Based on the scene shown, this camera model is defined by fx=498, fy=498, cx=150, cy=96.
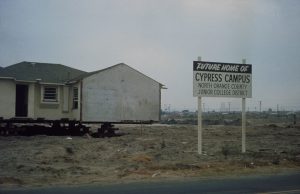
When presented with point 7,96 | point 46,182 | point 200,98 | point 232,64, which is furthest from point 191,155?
point 7,96

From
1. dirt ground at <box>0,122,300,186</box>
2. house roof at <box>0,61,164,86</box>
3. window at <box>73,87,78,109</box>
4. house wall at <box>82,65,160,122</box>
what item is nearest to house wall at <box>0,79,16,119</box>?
house roof at <box>0,61,164,86</box>

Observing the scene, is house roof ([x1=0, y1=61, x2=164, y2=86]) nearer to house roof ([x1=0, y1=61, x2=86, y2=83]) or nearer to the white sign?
house roof ([x1=0, y1=61, x2=86, y2=83])

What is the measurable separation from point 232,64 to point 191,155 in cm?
481

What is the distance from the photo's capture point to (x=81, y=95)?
114 ft

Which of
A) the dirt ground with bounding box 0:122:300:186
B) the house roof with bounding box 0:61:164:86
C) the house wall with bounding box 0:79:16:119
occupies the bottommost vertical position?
the dirt ground with bounding box 0:122:300:186

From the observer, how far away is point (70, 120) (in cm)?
3556

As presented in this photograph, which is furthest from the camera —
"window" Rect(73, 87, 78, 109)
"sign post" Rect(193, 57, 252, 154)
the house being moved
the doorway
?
"window" Rect(73, 87, 78, 109)

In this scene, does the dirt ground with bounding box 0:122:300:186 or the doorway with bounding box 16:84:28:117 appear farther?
the doorway with bounding box 16:84:28:117

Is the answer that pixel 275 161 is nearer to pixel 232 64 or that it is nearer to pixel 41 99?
pixel 232 64

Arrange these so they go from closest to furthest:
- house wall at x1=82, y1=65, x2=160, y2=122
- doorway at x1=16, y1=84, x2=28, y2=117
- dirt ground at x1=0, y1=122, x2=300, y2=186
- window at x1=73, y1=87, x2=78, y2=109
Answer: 1. dirt ground at x1=0, y1=122, x2=300, y2=186
2. house wall at x1=82, y1=65, x2=160, y2=122
3. doorway at x1=16, y1=84, x2=28, y2=117
4. window at x1=73, y1=87, x2=78, y2=109

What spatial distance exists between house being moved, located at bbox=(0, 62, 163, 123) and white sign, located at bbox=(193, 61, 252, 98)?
13.7m

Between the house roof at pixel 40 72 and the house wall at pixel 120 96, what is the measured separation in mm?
2854

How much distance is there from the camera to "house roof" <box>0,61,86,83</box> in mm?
34906

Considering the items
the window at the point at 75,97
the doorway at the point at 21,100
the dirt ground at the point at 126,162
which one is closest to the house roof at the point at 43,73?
the window at the point at 75,97
